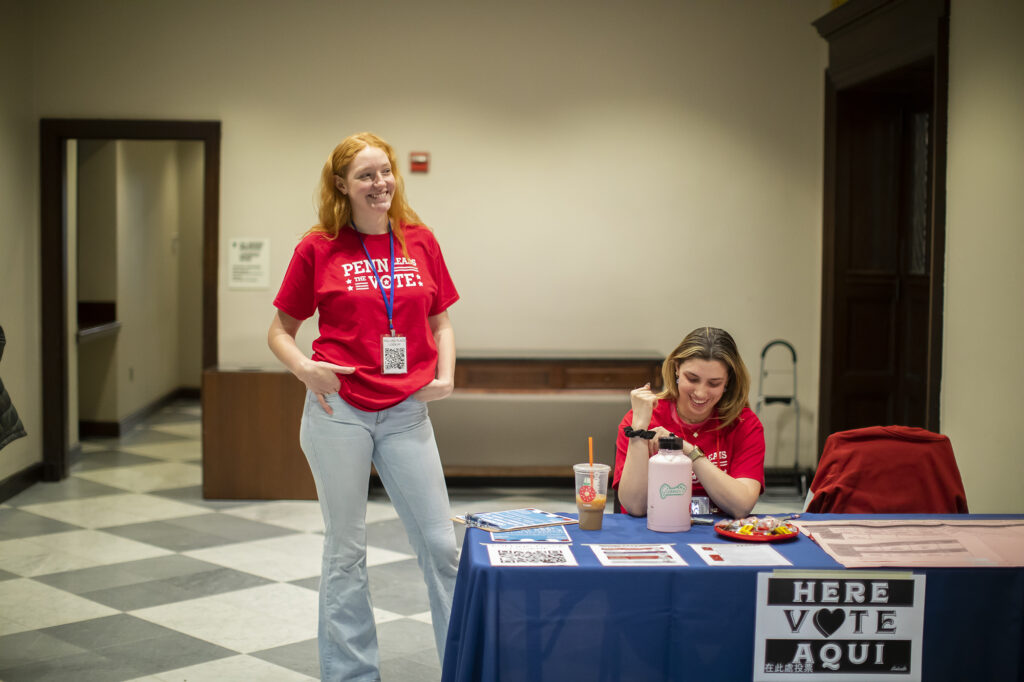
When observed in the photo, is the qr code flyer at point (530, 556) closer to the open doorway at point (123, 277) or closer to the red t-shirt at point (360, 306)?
the red t-shirt at point (360, 306)

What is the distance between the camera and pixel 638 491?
2.59 meters

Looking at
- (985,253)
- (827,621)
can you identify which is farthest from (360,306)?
(985,253)

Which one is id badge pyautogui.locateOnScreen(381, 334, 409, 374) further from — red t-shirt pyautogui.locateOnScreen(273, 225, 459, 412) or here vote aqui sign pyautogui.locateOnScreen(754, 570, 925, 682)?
here vote aqui sign pyautogui.locateOnScreen(754, 570, 925, 682)

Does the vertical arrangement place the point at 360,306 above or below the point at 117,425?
above

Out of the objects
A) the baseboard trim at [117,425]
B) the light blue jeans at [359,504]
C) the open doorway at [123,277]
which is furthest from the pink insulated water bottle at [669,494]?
the baseboard trim at [117,425]

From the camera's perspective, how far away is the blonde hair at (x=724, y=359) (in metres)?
2.78

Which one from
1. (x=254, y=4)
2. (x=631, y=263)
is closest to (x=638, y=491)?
(x=631, y=263)

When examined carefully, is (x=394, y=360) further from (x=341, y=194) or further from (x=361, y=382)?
(x=341, y=194)

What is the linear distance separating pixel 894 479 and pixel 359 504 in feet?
5.26

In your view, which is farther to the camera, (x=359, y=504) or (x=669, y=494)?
(x=359, y=504)

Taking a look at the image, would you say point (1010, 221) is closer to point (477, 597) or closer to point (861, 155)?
point (861, 155)

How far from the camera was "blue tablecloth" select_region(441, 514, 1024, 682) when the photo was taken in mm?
2059

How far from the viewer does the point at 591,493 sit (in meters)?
2.38

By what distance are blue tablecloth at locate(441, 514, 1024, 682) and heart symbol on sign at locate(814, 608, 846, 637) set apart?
10 cm
